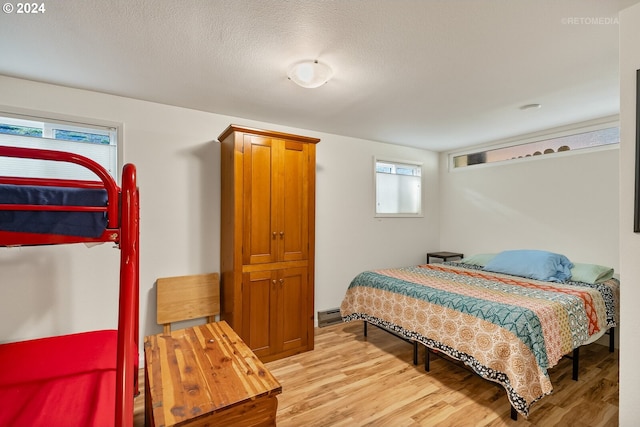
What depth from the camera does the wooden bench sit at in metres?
1.22

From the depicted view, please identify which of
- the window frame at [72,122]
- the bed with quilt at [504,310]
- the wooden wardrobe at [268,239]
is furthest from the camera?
the wooden wardrobe at [268,239]

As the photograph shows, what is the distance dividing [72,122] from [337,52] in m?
2.28

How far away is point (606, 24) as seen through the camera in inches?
64.6

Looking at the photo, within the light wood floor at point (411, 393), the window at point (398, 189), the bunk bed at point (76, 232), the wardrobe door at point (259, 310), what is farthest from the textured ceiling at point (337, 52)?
the light wood floor at point (411, 393)

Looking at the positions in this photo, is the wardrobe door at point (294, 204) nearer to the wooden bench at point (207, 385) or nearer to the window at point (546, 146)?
the wooden bench at point (207, 385)

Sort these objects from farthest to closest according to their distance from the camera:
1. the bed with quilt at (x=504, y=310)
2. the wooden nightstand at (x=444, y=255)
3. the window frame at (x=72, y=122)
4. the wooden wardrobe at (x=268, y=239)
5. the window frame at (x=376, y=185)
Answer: the wooden nightstand at (x=444, y=255), the window frame at (x=376, y=185), the wooden wardrobe at (x=268, y=239), the window frame at (x=72, y=122), the bed with quilt at (x=504, y=310)

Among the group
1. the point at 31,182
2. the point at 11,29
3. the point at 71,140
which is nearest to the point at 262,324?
the point at 31,182

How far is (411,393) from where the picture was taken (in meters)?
2.28

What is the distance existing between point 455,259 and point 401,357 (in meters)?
2.38

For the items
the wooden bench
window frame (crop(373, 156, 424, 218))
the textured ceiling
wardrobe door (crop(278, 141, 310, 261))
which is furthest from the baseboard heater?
the textured ceiling

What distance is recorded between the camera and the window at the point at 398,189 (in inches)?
172

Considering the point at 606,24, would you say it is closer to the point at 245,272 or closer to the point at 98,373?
the point at 245,272

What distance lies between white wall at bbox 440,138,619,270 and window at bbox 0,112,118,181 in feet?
15.0

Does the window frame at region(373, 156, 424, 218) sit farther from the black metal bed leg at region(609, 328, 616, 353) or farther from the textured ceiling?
the black metal bed leg at region(609, 328, 616, 353)
